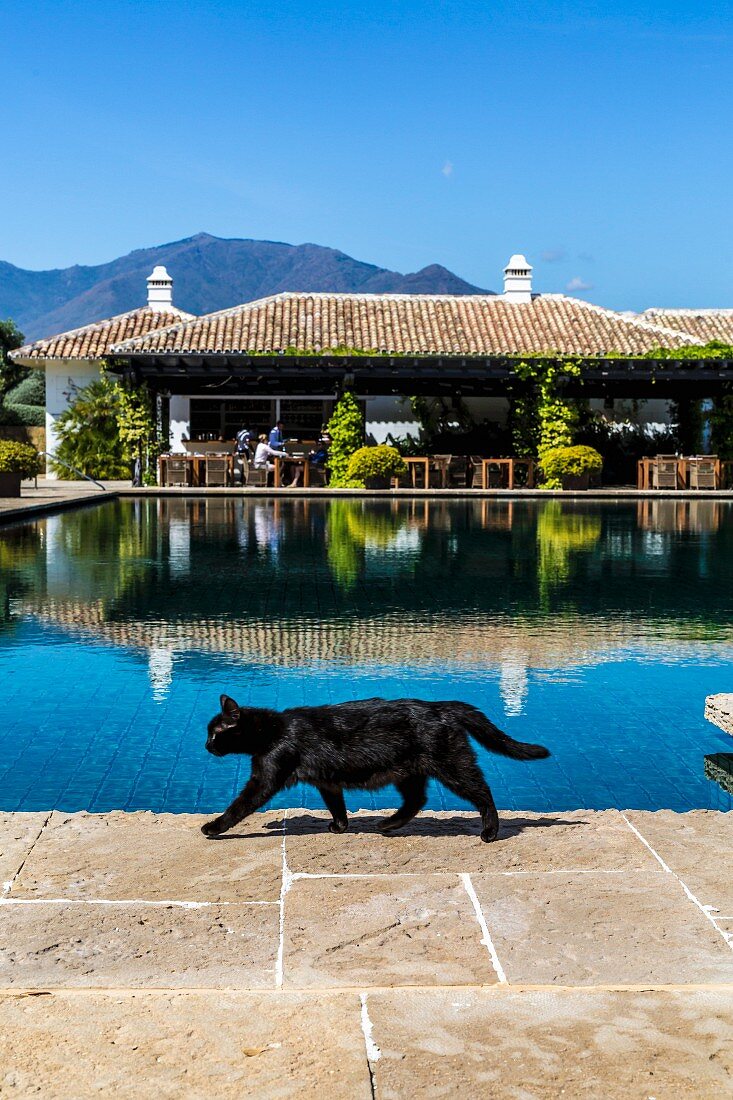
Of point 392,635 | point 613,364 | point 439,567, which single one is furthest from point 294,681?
point 613,364

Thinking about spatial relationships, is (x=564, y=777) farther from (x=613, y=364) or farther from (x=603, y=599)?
(x=613, y=364)

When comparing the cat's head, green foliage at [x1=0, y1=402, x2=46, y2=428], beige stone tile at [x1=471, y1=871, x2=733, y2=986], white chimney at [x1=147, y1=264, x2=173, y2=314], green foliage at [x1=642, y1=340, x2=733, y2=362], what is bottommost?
beige stone tile at [x1=471, y1=871, x2=733, y2=986]

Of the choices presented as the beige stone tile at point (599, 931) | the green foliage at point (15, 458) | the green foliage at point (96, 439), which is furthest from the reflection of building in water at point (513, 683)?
the green foliage at point (96, 439)

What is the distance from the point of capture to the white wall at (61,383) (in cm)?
3244

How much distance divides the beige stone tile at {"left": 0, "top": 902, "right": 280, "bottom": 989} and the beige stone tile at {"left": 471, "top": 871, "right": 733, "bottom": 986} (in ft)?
1.86

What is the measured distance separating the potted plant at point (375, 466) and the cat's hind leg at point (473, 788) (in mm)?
23252

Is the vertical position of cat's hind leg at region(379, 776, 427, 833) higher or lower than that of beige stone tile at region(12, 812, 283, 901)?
higher

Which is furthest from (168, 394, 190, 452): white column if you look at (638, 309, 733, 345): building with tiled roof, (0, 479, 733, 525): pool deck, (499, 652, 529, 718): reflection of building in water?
(499, 652, 529, 718): reflection of building in water

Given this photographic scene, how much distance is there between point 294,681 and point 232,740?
3288 millimetres

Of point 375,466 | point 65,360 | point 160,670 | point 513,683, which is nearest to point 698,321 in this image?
point 375,466

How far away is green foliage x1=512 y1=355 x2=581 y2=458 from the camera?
2842cm

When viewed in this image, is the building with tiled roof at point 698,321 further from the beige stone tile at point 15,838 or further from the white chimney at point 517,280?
the beige stone tile at point 15,838

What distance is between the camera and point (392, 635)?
827cm

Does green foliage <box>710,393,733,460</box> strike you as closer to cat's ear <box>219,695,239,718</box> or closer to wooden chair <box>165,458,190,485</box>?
wooden chair <box>165,458,190,485</box>
